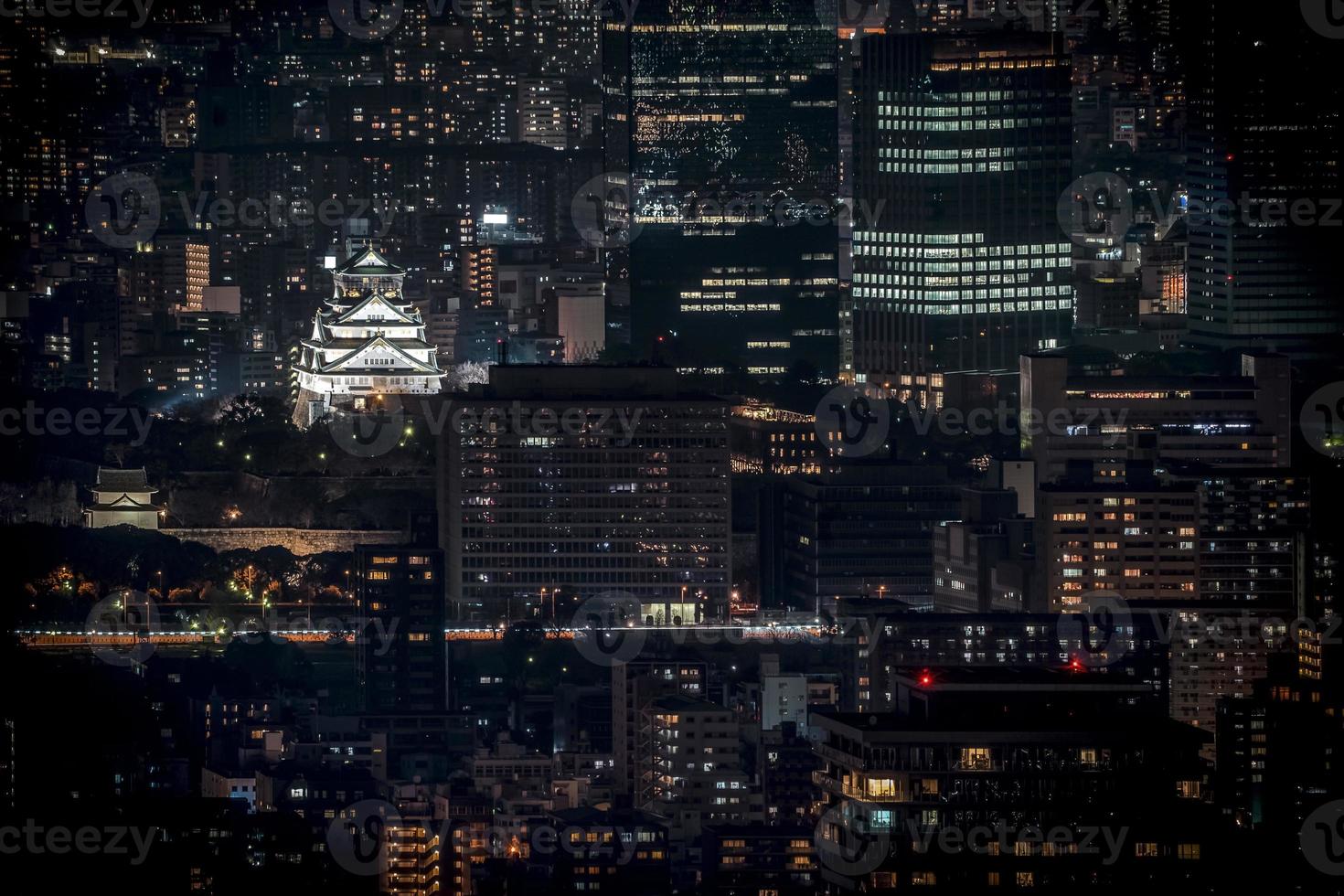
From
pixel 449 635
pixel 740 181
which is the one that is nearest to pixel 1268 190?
pixel 740 181

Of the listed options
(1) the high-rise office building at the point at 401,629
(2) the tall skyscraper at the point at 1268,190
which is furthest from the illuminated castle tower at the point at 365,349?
(2) the tall skyscraper at the point at 1268,190

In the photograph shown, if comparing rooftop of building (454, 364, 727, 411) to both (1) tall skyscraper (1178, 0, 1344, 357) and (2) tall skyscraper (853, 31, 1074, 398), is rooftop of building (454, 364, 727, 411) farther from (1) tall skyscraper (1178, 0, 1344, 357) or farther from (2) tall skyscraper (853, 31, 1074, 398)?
(1) tall skyscraper (1178, 0, 1344, 357)

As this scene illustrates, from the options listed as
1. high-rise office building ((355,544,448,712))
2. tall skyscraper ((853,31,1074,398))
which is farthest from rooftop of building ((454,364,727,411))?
tall skyscraper ((853,31,1074,398))

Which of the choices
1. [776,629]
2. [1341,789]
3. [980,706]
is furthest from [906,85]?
[980,706]

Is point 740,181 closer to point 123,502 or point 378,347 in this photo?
point 378,347

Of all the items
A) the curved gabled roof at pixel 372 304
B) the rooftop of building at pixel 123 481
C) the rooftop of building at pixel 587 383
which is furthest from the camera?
the curved gabled roof at pixel 372 304

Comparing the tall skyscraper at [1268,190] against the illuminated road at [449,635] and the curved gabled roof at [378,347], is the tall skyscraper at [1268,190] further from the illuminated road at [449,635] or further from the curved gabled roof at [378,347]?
the illuminated road at [449,635]
